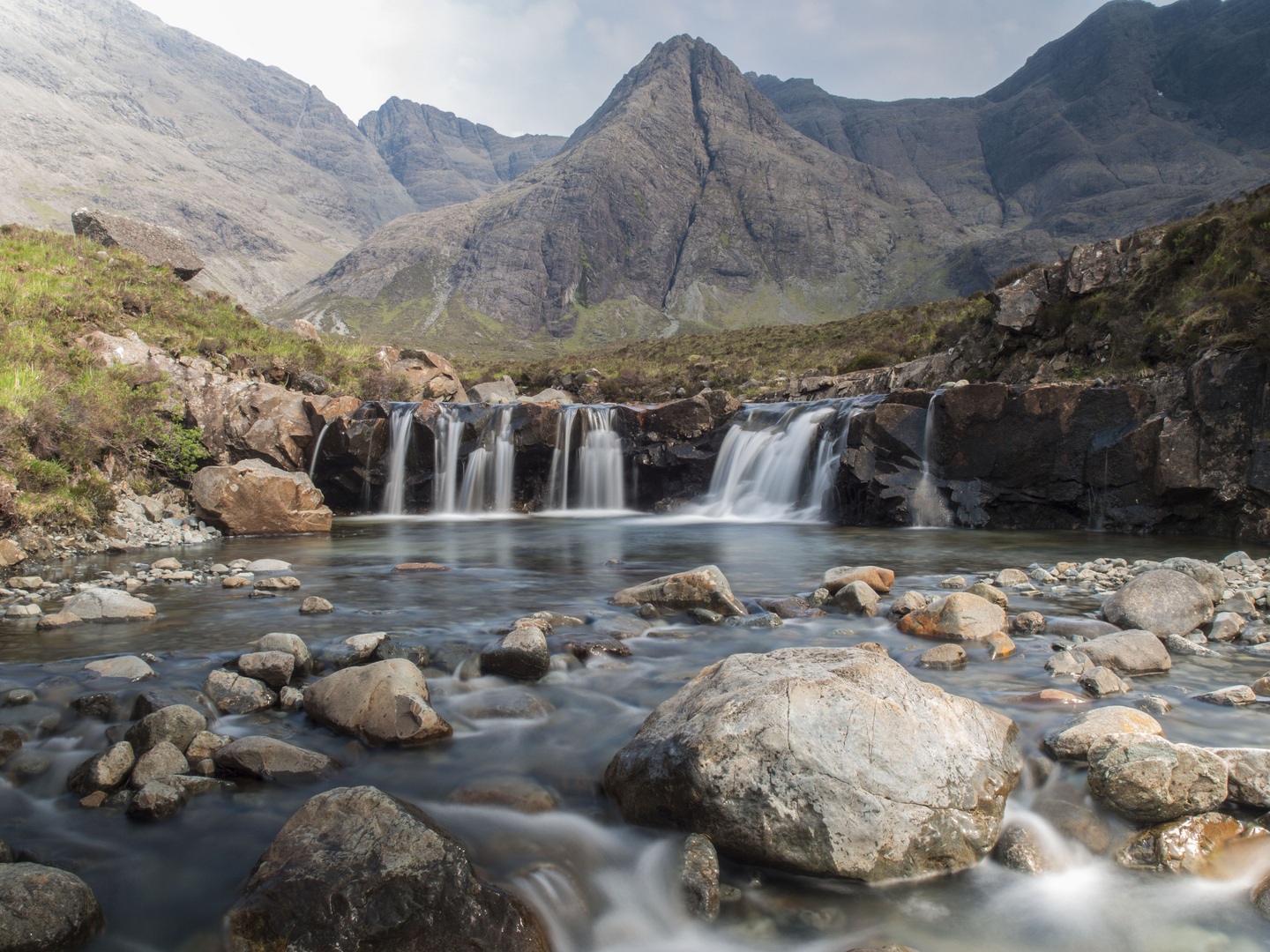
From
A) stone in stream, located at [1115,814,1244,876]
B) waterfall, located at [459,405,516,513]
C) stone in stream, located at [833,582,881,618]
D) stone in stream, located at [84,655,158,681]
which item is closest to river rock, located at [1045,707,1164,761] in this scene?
stone in stream, located at [1115,814,1244,876]

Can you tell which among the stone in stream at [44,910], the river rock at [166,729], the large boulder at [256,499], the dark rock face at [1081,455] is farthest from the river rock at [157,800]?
the dark rock face at [1081,455]

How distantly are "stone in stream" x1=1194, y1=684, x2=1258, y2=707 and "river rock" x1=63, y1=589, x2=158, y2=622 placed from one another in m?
9.94

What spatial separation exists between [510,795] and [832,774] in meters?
1.87

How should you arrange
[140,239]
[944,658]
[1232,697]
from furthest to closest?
[140,239] < [944,658] < [1232,697]

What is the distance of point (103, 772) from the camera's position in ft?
12.5

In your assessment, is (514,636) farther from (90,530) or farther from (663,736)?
(90,530)

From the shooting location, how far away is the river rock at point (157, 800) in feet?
11.7

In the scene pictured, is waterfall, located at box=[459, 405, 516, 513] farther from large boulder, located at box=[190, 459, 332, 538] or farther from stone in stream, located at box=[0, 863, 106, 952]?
stone in stream, located at box=[0, 863, 106, 952]

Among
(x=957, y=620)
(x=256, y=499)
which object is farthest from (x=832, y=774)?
(x=256, y=499)

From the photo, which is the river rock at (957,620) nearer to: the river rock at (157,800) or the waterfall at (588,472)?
the river rock at (157,800)

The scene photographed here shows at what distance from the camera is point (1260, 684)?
193 inches

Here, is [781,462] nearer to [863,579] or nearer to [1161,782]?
[863,579]

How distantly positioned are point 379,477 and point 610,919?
20040 mm

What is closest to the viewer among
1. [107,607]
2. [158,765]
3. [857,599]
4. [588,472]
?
[158,765]
